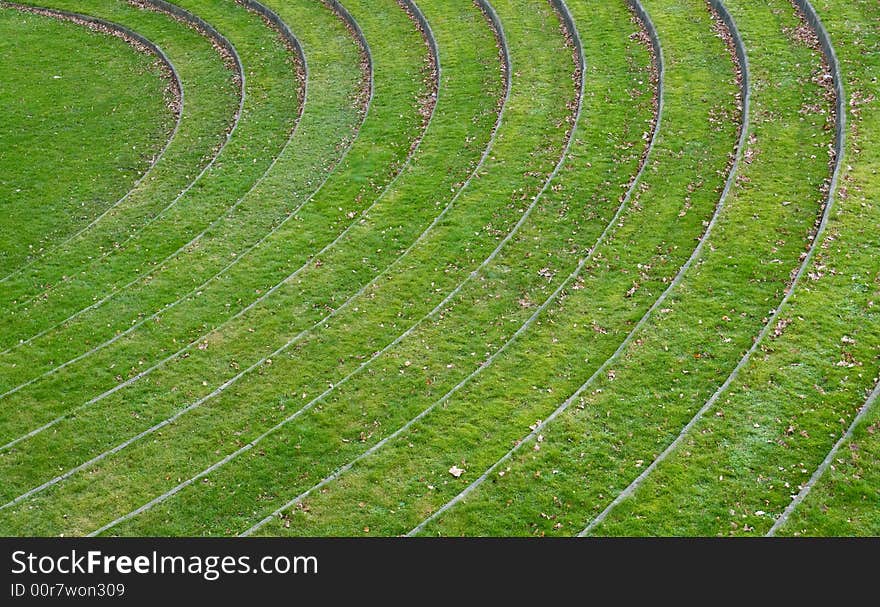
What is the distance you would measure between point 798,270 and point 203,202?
50.6ft

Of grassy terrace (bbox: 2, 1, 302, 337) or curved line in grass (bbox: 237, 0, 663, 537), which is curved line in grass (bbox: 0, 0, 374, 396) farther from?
curved line in grass (bbox: 237, 0, 663, 537)

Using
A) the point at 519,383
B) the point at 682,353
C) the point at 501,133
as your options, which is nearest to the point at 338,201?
the point at 501,133

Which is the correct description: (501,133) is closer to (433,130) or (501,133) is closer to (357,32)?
(433,130)

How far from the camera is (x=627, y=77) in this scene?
2453 cm

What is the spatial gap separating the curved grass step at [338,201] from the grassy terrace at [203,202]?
8.31 feet

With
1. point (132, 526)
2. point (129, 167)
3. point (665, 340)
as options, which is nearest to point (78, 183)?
point (129, 167)

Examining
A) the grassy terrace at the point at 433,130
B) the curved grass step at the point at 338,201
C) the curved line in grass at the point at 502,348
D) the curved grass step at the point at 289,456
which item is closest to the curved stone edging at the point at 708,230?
the curved line in grass at the point at 502,348

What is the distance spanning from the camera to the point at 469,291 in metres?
18.2

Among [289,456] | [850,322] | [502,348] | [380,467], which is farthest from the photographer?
[502,348]

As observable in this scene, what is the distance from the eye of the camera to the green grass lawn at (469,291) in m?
13.8

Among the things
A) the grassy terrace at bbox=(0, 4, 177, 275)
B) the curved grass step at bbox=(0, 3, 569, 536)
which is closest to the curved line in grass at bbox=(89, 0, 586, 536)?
the curved grass step at bbox=(0, 3, 569, 536)

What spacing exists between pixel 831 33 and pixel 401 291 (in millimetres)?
15434

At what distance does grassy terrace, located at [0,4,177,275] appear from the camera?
2358 centimetres

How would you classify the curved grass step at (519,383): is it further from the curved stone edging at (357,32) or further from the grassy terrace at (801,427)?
the curved stone edging at (357,32)
